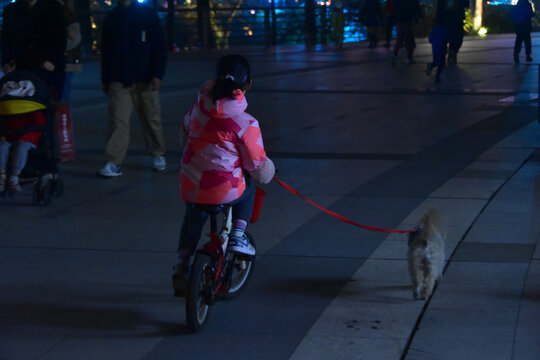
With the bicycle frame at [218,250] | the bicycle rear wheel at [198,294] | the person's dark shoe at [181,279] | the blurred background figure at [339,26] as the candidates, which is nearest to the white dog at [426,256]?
the bicycle frame at [218,250]

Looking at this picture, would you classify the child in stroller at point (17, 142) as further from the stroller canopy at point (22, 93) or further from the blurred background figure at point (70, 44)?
the blurred background figure at point (70, 44)

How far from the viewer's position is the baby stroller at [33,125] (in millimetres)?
7262

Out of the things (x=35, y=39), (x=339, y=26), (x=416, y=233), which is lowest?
(x=416, y=233)

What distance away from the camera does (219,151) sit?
442 cm

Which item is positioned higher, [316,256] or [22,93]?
[22,93]

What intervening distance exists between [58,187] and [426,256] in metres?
4.02

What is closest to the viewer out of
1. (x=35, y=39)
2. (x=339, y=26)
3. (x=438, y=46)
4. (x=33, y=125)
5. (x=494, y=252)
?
(x=494, y=252)

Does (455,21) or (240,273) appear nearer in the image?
(240,273)

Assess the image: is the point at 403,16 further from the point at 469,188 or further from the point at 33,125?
the point at 33,125

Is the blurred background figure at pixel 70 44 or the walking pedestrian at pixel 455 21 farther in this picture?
the walking pedestrian at pixel 455 21

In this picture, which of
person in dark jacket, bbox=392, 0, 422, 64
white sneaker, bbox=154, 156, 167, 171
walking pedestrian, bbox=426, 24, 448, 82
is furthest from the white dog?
person in dark jacket, bbox=392, 0, 422, 64

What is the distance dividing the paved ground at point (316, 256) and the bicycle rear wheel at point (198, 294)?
0.08 metres

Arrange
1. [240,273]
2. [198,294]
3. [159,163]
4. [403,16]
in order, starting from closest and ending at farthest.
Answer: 1. [198,294]
2. [240,273]
3. [159,163]
4. [403,16]

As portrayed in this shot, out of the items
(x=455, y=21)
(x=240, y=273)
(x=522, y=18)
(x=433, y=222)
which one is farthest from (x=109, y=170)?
(x=522, y=18)
